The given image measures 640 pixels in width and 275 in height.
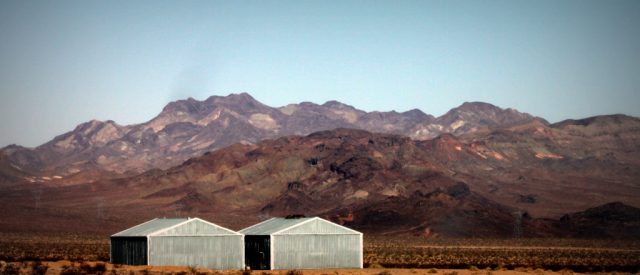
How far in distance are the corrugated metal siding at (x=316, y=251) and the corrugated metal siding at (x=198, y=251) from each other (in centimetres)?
225

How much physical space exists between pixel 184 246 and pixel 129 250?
3.56 m

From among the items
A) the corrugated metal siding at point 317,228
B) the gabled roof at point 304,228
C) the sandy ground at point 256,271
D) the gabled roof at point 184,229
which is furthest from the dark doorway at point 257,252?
the sandy ground at point 256,271

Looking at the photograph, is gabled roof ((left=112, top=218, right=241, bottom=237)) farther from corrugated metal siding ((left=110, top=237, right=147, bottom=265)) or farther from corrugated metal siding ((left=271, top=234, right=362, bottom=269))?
corrugated metal siding ((left=271, top=234, right=362, bottom=269))

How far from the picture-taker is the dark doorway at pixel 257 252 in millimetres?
56656

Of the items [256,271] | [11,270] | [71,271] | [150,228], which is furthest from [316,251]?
[11,270]

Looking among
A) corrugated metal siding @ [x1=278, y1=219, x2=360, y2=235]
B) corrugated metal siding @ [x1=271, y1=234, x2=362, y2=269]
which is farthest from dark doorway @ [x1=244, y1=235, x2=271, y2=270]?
corrugated metal siding @ [x1=278, y1=219, x2=360, y2=235]

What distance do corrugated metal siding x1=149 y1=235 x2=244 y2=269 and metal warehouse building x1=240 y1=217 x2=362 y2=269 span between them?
65.4 inches

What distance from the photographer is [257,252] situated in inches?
2281

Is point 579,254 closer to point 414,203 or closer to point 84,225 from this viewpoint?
A: point 414,203

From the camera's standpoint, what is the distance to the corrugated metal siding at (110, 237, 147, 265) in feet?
180

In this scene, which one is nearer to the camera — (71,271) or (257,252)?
(71,271)

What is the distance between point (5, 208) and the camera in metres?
172

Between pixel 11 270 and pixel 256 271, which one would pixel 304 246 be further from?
pixel 11 270

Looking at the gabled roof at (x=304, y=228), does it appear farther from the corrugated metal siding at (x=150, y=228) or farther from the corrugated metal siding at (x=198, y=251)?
the corrugated metal siding at (x=150, y=228)
